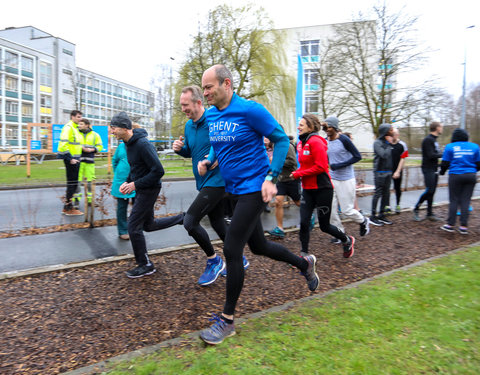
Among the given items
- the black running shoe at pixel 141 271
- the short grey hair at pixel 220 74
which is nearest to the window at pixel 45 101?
the black running shoe at pixel 141 271

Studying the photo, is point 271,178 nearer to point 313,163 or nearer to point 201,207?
point 201,207

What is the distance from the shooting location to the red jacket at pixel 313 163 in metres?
4.69

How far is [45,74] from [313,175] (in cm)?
7222

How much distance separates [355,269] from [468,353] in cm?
214

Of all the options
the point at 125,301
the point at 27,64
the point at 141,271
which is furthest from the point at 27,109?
the point at 125,301

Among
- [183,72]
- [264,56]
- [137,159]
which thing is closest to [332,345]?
[137,159]

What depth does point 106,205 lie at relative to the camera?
7.60m

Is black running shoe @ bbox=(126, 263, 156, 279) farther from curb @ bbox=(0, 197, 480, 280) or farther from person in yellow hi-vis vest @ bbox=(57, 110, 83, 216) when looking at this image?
person in yellow hi-vis vest @ bbox=(57, 110, 83, 216)

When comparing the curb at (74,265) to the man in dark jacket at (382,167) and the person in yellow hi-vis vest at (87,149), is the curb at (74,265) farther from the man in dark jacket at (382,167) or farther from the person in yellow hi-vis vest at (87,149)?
the man in dark jacket at (382,167)

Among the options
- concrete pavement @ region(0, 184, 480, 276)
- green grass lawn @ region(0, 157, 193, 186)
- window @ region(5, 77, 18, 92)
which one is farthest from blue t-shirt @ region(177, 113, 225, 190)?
window @ region(5, 77, 18, 92)

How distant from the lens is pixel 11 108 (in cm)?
5859

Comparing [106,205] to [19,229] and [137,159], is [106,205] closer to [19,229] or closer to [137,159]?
[19,229]

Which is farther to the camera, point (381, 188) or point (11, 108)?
point (11, 108)

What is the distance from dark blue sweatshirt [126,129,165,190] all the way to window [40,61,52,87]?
231ft
